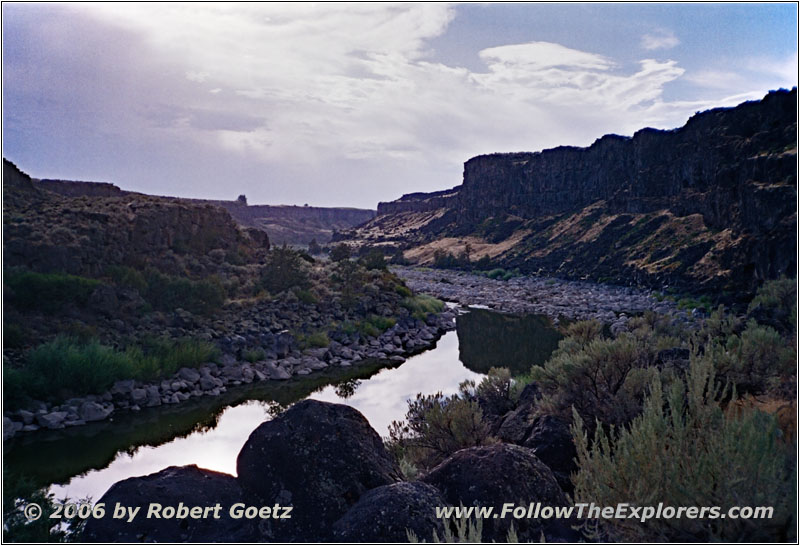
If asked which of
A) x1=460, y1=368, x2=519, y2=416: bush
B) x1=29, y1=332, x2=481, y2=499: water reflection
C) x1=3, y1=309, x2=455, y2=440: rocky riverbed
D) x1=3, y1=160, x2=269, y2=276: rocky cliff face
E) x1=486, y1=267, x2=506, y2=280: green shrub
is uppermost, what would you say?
x1=3, y1=160, x2=269, y2=276: rocky cliff face

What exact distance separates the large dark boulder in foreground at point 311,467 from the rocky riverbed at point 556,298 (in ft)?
62.0

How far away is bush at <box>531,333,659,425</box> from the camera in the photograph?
643 centimetres

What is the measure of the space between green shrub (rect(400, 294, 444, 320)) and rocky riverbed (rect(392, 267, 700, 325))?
14.3 ft

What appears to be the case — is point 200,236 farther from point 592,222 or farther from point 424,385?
point 592,222

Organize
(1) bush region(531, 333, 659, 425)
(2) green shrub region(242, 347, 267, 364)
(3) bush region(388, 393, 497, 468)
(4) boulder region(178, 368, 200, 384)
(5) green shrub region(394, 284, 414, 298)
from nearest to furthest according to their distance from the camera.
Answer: (1) bush region(531, 333, 659, 425) < (3) bush region(388, 393, 497, 468) < (4) boulder region(178, 368, 200, 384) < (2) green shrub region(242, 347, 267, 364) < (5) green shrub region(394, 284, 414, 298)

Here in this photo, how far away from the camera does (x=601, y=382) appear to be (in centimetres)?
721

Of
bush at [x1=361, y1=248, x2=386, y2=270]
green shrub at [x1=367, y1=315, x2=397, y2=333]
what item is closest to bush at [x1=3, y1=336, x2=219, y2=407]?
green shrub at [x1=367, y1=315, x2=397, y2=333]

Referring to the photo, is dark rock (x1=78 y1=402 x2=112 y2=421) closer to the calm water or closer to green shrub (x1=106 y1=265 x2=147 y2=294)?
the calm water

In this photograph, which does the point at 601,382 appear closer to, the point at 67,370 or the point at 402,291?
the point at 67,370

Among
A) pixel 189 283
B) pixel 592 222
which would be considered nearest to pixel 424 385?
pixel 189 283

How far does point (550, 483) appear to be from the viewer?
4699 mm

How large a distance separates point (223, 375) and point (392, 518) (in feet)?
43.1

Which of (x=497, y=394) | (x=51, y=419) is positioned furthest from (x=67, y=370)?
(x=497, y=394)

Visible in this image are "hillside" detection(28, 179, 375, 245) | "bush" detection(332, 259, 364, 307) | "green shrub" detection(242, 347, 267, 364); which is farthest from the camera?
"hillside" detection(28, 179, 375, 245)
